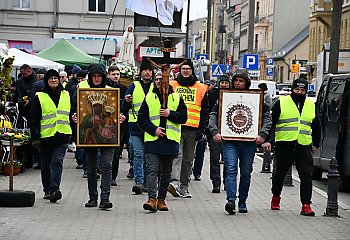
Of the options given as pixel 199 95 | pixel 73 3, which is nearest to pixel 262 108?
pixel 199 95

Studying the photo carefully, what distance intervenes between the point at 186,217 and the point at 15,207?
2.25 meters

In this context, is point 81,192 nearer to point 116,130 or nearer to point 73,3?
point 116,130

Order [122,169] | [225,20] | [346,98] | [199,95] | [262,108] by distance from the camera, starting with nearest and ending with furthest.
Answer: [262,108] → [199,95] → [346,98] → [122,169] → [225,20]

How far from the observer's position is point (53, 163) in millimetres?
12648

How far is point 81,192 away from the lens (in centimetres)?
1412

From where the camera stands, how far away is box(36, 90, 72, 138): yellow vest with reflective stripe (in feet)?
41.4

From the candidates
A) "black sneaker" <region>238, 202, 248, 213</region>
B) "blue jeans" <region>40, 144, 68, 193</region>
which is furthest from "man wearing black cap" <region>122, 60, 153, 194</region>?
"black sneaker" <region>238, 202, 248, 213</region>

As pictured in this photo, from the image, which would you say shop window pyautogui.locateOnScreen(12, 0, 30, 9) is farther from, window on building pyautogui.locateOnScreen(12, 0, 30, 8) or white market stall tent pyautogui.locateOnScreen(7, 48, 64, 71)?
white market stall tent pyautogui.locateOnScreen(7, 48, 64, 71)

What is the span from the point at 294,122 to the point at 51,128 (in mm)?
3231

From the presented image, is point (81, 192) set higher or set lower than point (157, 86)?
lower

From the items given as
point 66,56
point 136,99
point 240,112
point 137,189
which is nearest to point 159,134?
point 240,112

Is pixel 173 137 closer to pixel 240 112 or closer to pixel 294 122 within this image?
pixel 240 112

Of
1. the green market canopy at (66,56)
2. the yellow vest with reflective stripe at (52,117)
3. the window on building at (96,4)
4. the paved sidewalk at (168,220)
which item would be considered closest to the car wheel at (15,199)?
the paved sidewalk at (168,220)

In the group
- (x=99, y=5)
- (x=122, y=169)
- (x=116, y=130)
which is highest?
(x=99, y=5)
